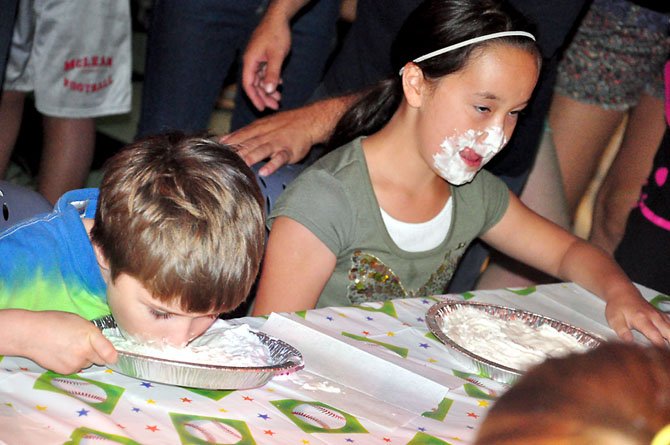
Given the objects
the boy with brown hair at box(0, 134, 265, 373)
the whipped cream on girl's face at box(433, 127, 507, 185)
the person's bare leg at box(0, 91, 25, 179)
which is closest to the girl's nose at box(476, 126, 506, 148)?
the whipped cream on girl's face at box(433, 127, 507, 185)

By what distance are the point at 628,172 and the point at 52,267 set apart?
2.10m

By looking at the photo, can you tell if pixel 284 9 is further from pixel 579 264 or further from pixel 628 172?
pixel 628 172

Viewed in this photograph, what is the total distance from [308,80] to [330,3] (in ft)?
0.69

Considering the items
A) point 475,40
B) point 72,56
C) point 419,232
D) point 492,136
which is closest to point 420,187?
point 419,232

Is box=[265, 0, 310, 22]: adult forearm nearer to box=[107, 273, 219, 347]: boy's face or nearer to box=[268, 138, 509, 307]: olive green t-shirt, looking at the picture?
box=[268, 138, 509, 307]: olive green t-shirt

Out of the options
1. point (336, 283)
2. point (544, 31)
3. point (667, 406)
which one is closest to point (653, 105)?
point (544, 31)

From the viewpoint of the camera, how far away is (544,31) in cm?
209

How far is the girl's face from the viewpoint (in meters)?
1.83

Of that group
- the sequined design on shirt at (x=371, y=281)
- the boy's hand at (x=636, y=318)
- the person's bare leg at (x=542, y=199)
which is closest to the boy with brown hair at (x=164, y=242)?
the sequined design on shirt at (x=371, y=281)

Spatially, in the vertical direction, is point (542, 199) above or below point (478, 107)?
below

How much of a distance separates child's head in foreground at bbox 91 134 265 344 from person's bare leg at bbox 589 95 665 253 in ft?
6.30

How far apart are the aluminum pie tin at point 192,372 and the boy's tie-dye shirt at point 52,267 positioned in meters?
0.34

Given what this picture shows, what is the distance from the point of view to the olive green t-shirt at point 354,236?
1835mm

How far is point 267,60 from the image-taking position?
2156 millimetres
